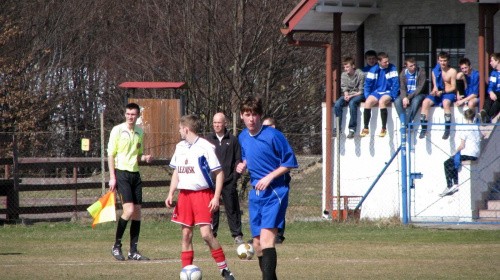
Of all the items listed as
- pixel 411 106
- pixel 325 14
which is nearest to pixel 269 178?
pixel 411 106

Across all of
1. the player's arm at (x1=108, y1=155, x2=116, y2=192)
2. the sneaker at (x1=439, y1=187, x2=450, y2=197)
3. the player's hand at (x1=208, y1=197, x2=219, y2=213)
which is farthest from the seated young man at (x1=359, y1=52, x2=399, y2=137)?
the player's hand at (x1=208, y1=197, x2=219, y2=213)

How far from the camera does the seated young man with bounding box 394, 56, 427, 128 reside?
16.5 m

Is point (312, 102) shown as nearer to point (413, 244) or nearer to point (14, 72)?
point (14, 72)

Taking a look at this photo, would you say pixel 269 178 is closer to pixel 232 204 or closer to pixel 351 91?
pixel 232 204

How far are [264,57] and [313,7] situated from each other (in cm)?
599

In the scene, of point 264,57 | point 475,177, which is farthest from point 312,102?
point 475,177

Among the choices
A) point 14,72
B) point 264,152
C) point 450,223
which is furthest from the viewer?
point 14,72

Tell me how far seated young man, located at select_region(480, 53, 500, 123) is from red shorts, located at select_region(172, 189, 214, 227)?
9168mm

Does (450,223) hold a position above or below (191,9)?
below

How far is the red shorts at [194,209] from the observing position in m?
8.68

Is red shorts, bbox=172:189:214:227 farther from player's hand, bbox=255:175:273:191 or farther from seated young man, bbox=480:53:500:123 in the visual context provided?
seated young man, bbox=480:53:500:123

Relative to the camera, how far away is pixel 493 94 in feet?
52.8

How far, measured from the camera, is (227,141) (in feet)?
40.5

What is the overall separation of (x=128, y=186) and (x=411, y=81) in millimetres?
8322
